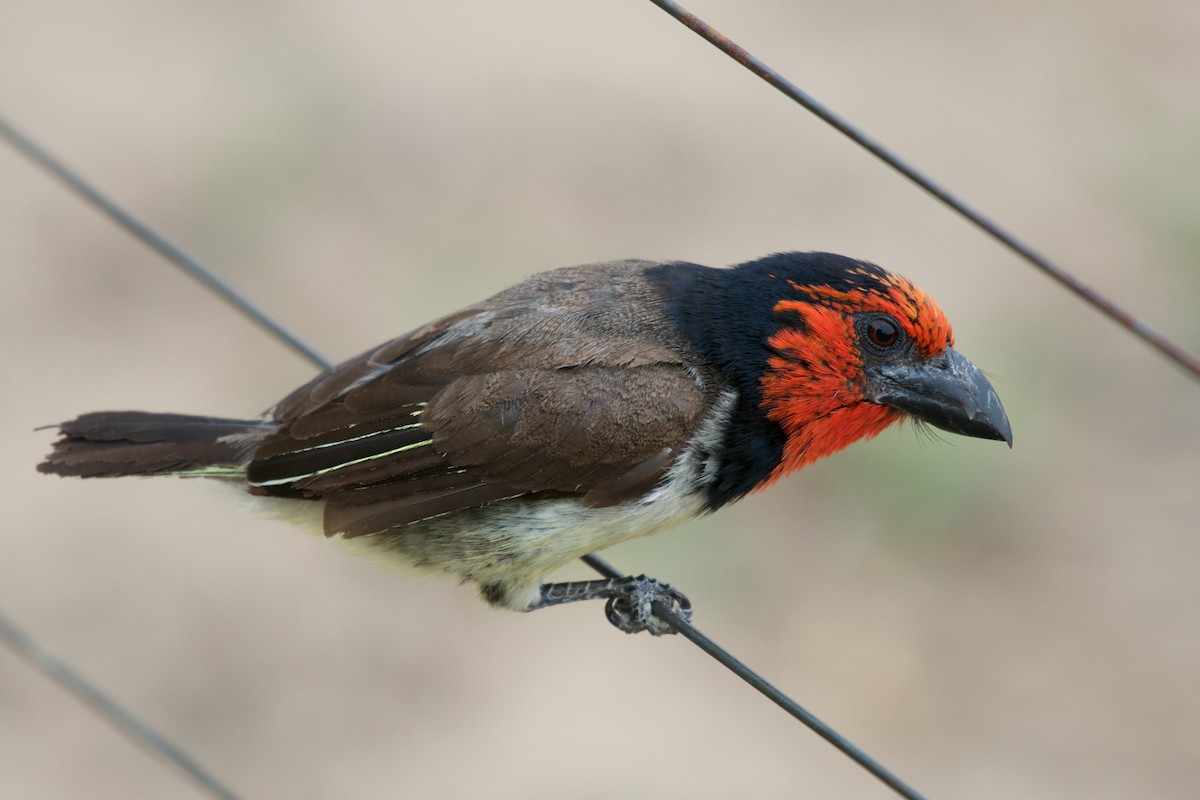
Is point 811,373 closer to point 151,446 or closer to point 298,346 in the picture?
point 298,346

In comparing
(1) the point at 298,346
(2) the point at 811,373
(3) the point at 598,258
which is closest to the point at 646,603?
(2) the point at 811,373

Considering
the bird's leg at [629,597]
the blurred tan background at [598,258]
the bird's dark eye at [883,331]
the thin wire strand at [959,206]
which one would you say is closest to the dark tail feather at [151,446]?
the blurred tan background at [598,258]

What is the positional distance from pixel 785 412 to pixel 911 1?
8.05 m

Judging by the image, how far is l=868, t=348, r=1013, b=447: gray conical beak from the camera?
14.8 feet

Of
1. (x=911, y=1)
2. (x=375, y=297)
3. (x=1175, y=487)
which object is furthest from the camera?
(x=911, y=1)

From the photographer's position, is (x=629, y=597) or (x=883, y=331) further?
(x=629, y=597)

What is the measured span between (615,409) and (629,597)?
75 cm

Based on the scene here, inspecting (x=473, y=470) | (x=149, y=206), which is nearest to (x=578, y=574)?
(x=473, y=470)

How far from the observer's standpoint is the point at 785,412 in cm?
454

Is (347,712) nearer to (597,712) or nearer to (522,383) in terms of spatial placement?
(597,712)

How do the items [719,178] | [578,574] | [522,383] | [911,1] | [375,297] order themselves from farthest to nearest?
[911,1], [719,178], [375,297], [578,574], [522,383]

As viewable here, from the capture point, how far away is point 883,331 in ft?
14.8

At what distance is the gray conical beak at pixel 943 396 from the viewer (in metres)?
4.50

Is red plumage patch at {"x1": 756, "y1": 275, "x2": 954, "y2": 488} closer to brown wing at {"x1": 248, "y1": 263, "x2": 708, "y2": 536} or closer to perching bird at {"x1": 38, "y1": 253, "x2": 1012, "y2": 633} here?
perching bird at {"x1": 38, "y1": 253, "x2": 1012, "y2": 633}
